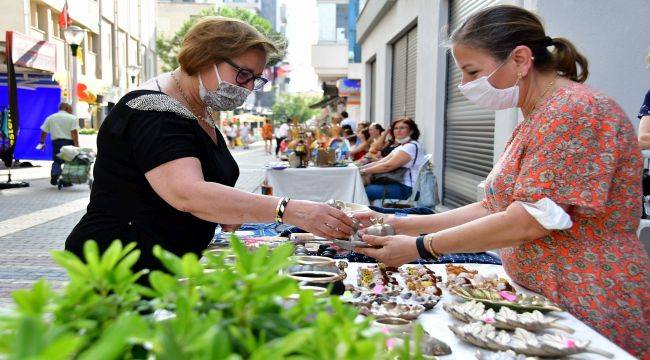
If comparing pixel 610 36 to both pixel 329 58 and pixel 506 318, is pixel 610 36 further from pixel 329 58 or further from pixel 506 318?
pixel 329 58

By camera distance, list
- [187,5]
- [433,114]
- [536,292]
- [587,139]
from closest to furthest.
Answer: [587,139]
[536,292]
[433,114]
[187,5]

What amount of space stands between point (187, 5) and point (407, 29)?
5622cm

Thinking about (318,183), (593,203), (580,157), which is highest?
(580,157)

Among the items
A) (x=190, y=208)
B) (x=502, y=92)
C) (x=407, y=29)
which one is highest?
(x=407, y=29)

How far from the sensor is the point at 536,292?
6.62ft

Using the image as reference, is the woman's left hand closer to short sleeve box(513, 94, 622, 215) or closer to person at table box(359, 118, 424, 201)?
short sleeve box(513, 94, 622, 215)

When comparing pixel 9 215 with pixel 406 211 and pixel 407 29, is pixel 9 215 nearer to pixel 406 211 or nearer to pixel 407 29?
pixel 406 211

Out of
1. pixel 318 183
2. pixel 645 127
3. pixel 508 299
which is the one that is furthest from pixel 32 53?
pixel 508 299

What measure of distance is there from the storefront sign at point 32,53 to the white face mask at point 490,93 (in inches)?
602

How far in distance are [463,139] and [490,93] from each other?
671 cm

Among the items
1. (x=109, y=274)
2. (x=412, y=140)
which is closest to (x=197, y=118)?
(x=109, y=274)

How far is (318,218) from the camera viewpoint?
7.48ft

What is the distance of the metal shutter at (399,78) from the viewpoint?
1384cm

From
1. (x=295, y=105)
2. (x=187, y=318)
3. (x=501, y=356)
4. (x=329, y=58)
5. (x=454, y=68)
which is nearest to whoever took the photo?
(x=187, y=318)
